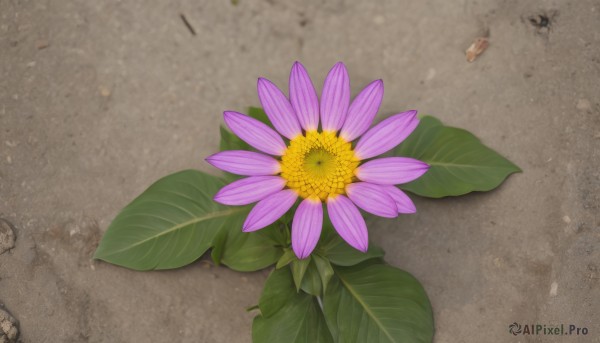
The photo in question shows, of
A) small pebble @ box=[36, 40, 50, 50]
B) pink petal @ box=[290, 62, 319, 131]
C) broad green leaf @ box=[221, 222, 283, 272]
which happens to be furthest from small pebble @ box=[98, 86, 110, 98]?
pink petal @ box=[290, 62, 319, 131]

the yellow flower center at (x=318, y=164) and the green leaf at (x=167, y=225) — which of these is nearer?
the yellow flower center at (x=318, y=164)

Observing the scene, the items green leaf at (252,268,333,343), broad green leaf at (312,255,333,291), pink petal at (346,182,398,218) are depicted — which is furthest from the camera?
green leaf at (252,268,333,343)

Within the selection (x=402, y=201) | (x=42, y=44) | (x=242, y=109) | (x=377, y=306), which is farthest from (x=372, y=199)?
(x=42, y=44)

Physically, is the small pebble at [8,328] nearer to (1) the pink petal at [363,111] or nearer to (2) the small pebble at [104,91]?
(2) the small pebble at [104,91]

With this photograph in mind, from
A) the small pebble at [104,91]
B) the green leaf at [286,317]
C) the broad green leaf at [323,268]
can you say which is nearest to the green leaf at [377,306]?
the green leaf at [286,317]

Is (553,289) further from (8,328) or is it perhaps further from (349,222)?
(8,328)

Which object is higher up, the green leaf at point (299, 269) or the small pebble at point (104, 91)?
the small pebble at point (104, 91)

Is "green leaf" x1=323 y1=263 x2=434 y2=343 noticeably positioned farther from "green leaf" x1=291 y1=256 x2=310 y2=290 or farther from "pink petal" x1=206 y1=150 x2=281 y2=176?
"pink petal" x1=206 y1=150 x2=281 y2=176
